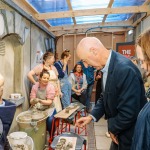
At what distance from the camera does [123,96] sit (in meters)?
1.45

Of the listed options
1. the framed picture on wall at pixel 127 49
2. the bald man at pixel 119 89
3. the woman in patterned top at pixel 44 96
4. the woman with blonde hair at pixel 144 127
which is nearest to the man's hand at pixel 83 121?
the bald man at pixel 119 89

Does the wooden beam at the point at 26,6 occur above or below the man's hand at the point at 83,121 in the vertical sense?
above

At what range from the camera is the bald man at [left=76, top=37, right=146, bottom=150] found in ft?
4.75

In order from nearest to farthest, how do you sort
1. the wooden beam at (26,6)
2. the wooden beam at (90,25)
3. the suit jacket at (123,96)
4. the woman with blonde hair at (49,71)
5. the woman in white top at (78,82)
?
the suit jacket at (123,96)
the wooden beam at (26,6)
the woman with blonde hair at (49,71)
the woman in white top at (78,82)
the wooden beam at (90,25)

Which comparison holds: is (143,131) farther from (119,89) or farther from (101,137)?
(101,137)

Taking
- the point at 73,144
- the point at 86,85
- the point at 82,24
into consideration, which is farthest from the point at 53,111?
the point at 82,24

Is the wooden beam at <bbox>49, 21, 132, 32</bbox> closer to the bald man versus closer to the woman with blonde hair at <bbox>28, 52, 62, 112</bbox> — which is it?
the woman with blonde hair at <bbox>28, 52, 62, 112</bbox>

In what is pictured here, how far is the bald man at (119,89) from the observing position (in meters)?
1.45

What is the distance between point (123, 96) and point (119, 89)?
0.06m

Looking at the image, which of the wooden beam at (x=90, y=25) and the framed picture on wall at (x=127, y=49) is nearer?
the framed picture on wall at (x=127, y=49)

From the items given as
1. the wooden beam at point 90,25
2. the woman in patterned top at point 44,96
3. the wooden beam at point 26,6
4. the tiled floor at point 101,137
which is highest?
the wooden beam at point 90,25

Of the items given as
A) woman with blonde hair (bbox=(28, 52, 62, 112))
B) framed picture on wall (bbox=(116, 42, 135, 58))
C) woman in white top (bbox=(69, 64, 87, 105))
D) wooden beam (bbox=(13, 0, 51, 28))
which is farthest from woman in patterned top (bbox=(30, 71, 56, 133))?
framed picture on wall (bbox=(116, 42, 135, 58))

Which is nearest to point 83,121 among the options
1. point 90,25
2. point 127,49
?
point 127,49

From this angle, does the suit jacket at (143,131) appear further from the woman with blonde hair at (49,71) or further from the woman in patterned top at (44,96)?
the woman with blonde hair at (49,71)
